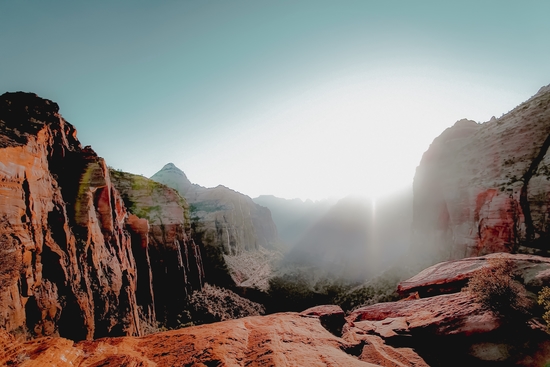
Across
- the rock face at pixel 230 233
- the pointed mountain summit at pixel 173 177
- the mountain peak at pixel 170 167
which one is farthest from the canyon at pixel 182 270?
the mountain peak at pixel 170 167

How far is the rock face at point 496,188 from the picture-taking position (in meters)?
17.6

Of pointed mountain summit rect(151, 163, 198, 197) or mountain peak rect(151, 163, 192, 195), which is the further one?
mountain peak rect(151, 163, 192, 195)

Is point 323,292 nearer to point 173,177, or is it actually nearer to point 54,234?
point 54,234

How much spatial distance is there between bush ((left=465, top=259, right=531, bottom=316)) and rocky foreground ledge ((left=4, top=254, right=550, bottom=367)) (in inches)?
10.3

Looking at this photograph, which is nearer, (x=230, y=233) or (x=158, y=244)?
(x=158, y=244)

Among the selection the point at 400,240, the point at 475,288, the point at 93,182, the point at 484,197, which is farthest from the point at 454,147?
the point at 93,182

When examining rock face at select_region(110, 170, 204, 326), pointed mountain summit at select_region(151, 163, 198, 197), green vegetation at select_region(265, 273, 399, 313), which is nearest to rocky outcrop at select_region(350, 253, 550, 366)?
green vegetation at select_region(265, 273, 399, 313)

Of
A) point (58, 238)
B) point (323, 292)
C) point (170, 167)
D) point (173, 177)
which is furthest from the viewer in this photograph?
point (170, 167)

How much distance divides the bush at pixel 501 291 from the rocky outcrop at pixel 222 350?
10.8ft

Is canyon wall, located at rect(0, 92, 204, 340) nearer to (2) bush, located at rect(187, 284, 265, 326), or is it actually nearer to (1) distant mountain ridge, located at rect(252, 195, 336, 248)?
(2) bush, located at rect(187, 284, 265, 326)

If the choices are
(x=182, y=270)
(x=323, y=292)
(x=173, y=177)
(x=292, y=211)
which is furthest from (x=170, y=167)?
(x=292, y=211)

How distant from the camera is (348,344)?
331 inches

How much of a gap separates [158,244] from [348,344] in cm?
2550

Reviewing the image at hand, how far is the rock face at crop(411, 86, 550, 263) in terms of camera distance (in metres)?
17.6
